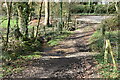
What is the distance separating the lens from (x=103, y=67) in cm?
716

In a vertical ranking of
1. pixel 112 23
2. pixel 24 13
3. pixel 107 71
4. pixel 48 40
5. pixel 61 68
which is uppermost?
pixel 24 13

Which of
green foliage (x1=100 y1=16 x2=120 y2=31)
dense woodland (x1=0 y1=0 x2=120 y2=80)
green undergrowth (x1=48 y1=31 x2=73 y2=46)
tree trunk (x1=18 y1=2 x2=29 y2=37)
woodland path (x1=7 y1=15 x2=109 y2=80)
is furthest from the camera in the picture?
green foliage (x1=100 y1=16 x2=120 y2=31)

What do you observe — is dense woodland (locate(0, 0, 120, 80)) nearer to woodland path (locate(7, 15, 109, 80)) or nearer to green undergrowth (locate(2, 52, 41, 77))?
green undergrowth (locate(2, 52, 41, 77))

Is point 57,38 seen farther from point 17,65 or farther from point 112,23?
point 17,65

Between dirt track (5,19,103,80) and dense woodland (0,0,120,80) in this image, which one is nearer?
dirt track (5,19,103,80)

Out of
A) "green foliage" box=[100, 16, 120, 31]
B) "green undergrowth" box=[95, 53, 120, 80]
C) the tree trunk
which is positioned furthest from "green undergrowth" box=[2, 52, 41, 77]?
"green foliage" box=[100, 16, 120, 31]

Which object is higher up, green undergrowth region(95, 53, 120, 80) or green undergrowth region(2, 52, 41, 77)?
green undergrowth region(95, 53, 120, 80)

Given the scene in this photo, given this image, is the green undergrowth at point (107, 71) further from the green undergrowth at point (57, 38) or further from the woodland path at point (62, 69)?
the green undergrowth at point (57, 38)

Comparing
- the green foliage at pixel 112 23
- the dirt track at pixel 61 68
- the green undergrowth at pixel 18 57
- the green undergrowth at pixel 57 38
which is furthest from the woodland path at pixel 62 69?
the green foliage at pixel 112 23

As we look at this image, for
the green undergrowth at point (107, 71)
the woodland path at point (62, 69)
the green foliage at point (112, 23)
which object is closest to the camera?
the green undergrowth at point (107, 71)

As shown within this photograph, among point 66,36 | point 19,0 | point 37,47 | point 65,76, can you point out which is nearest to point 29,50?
point 37,47

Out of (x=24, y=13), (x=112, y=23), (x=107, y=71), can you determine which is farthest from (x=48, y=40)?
(x=107, y=71)

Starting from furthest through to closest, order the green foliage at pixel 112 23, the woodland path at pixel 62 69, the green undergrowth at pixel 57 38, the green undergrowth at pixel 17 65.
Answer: the green foliage at pixel 112 23
the green undergrowth at pixel 57 38
the green undergrowth at pixel 17 65
the woodland path at pixel 62 69

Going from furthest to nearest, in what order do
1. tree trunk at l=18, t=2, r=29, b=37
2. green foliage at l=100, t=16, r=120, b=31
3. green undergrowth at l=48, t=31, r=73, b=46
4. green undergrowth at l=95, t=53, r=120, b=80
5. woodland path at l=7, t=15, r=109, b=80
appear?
green foliage at l=100, t=16, r=120, b=31 → green undergrowth at l=48, t=31, r=73, b=46 → tree trunk at l=18, t=2, r=29, b=37 → woodland path at l=7, t=15, r=109, b=80 → green undergrowth at l=95, t=53, r=120, b=80
